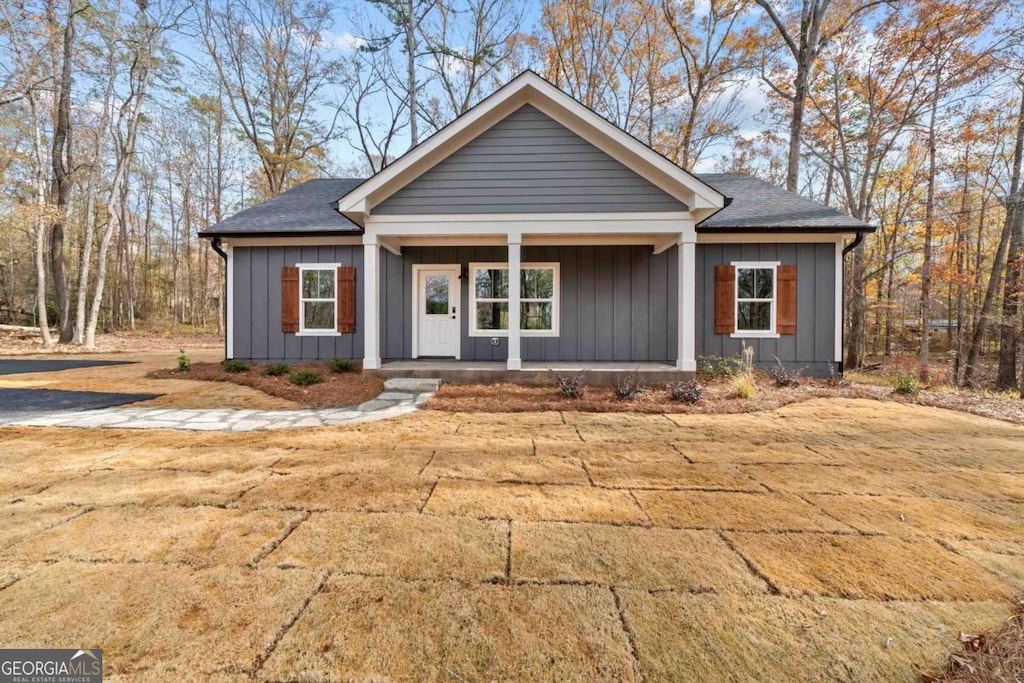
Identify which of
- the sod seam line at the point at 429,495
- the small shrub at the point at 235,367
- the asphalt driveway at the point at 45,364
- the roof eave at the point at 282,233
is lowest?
the sod seam line at the point at 429,495

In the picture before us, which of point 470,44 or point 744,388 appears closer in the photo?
point 744,388

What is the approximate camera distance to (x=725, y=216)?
27.9 feet

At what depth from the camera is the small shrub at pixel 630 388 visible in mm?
6277

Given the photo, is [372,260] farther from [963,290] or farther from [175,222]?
[175,222]

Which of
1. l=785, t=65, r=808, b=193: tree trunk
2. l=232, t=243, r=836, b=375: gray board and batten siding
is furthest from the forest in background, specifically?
l=232, t=243, r=836, b=375: gray board and batten siding

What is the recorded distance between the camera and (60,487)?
2980mm

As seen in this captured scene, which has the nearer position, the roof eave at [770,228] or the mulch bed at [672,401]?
the mulch bed at [672,401]

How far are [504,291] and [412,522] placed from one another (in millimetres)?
6917

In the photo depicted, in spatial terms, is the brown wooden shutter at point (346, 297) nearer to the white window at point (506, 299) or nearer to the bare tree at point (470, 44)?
the white window at point (506, 299)

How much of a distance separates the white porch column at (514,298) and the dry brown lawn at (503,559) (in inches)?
130

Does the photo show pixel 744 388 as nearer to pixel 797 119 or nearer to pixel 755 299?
pixel 755 299

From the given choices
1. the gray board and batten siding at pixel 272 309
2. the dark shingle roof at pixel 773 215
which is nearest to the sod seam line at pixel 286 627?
the gray board and batten siding at pixel 272 309

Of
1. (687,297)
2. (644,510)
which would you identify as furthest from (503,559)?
(687,297)

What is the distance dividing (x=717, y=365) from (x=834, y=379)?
1975mm
